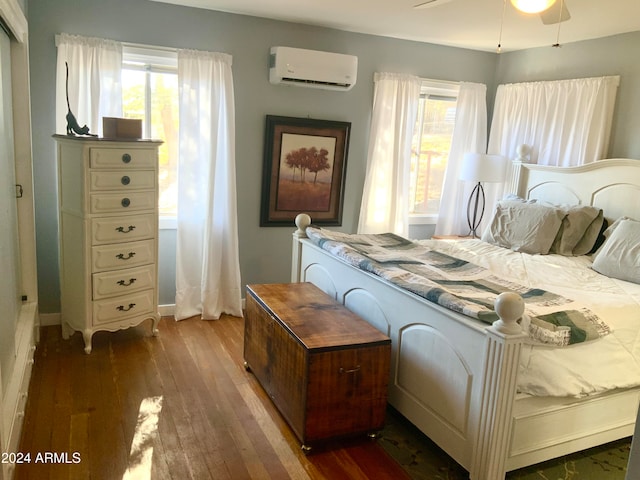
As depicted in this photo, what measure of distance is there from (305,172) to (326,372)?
2.42 m

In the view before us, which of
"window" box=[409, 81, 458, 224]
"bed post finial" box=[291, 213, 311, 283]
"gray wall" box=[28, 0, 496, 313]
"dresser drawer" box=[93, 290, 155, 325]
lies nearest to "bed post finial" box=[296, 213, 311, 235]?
"bed post finial" box=[291, 213, 311, 283]

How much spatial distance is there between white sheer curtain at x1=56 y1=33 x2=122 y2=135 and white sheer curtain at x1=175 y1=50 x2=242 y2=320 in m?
0.47

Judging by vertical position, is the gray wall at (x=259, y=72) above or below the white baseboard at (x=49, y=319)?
above

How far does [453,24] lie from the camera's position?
397 cm

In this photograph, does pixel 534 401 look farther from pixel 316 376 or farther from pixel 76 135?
pixel 76 135

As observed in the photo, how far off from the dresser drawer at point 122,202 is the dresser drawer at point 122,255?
0.23 meters

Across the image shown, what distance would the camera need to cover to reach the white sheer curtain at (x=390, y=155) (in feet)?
15.1

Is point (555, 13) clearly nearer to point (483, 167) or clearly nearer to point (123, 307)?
point (483, 167)

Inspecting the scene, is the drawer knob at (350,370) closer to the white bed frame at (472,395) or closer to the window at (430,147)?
the white bed frame at (472,395)

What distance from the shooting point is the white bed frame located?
6.73 ft

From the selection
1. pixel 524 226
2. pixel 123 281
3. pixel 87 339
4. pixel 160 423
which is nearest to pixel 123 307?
pixel 123 281

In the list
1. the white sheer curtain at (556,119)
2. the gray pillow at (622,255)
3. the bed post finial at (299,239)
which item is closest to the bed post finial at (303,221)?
the bed post finial at (299,239)

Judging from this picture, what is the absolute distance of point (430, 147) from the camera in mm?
5020

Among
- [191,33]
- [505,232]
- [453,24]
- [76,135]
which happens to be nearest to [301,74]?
[191,33]
